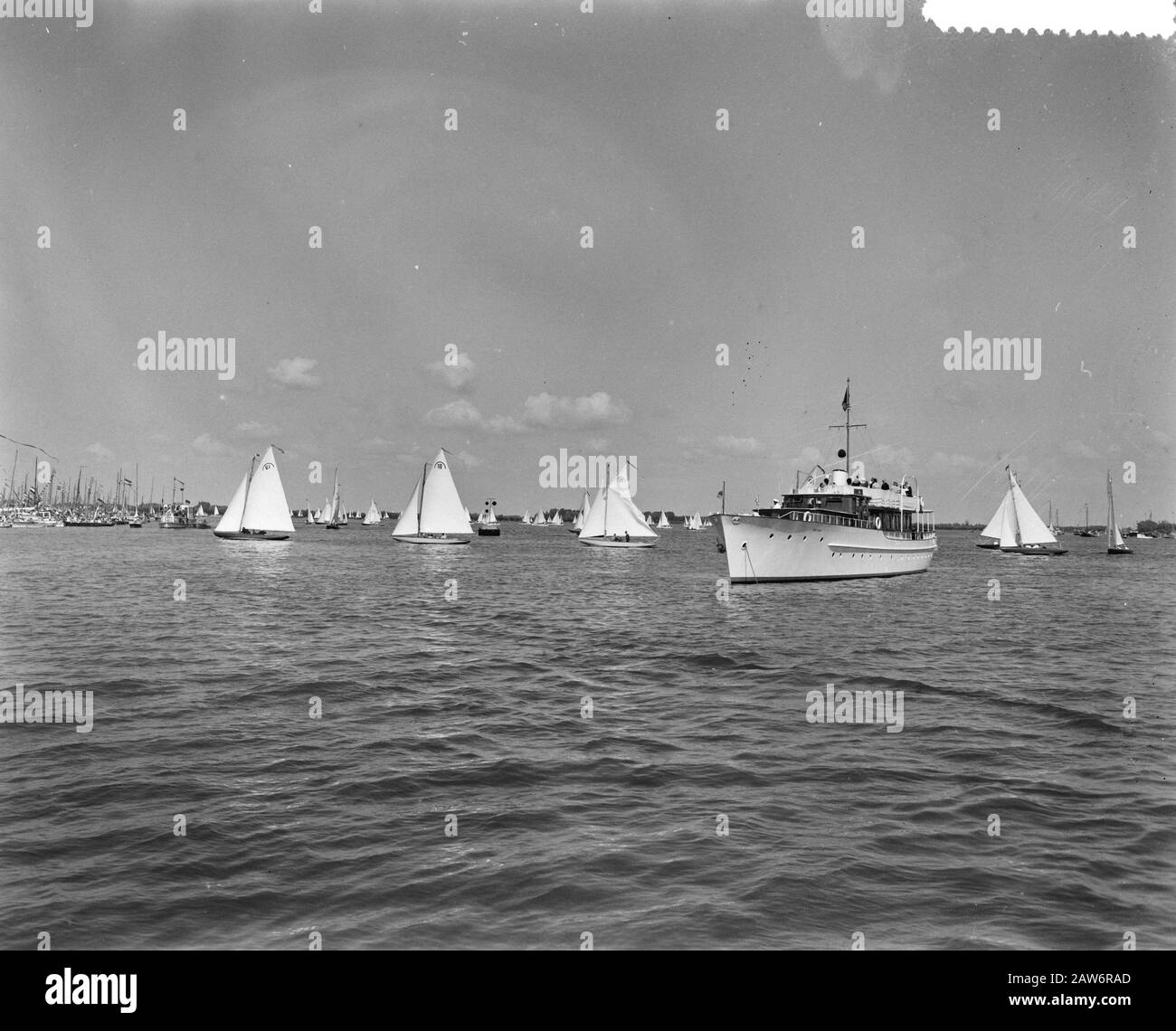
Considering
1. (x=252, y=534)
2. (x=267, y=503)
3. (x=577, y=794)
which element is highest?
(x=267, y=503)

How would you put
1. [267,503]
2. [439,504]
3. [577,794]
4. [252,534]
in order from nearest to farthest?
1. [577,794]
2. [439,504]
3. [267,503]
4. [252,534]

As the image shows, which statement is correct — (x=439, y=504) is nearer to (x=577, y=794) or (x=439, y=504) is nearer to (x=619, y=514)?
(x=619, y=514)

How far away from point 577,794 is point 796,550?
147 feet

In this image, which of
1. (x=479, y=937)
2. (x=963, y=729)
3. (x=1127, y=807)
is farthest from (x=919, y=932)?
(x=963, y=729)

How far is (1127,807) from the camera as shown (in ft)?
35.9

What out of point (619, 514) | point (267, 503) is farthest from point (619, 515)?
point (267, 503)

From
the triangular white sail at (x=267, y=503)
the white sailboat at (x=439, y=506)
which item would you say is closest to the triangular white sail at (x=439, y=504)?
the white sailboat at (x=439, y=506)

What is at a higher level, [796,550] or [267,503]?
[267,503]

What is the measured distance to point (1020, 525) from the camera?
105m

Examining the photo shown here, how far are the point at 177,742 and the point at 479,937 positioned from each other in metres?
9.45

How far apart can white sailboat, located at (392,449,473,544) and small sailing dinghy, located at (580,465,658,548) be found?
21387mm

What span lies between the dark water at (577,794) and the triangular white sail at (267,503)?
250 feet

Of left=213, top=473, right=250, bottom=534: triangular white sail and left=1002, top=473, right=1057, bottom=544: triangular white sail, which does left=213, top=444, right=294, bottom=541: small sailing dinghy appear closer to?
left=213, top=473, right=250, bottom=534: triangular white sail

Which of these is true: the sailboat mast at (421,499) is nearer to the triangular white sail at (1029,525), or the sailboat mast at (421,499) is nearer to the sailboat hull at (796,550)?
the sailboat hull at (796,550)
